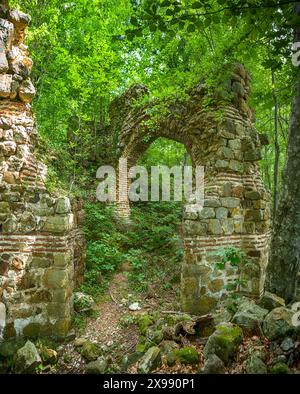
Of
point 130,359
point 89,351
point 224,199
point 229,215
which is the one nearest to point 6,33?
point 224,199

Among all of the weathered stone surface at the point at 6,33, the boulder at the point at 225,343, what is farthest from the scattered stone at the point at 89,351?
the weathered stone surface at the point at 6,33

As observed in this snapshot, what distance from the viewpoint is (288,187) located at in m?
3.45

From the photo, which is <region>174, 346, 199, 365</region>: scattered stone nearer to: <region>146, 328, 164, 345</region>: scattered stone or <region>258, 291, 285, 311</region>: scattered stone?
<region>146, 328, 164, 345</region>: scattered stone

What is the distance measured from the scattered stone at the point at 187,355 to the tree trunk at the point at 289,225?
1.27m

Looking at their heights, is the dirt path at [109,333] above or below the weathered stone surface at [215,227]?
below

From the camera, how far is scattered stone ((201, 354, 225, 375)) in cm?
265

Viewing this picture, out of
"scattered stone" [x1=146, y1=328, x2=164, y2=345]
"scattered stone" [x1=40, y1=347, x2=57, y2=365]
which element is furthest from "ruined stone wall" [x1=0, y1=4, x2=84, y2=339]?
"scattered stone" [x1=146, y1=328, x2=164, y2=345]

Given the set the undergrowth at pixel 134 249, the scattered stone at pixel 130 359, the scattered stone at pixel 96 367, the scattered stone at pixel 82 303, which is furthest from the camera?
the undergrowth at pixel 134 249

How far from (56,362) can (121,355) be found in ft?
2.95

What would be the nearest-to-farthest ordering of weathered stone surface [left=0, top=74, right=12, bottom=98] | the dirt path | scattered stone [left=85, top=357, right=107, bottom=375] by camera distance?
1. scattered stone [left=85, top=357, right=107, bottom=375]
2. the dirt path
3. weathered stone surface [left=0, top=74, right=12, bottom=98]

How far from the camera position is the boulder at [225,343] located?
279cm

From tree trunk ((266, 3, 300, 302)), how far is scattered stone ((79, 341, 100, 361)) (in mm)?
2603

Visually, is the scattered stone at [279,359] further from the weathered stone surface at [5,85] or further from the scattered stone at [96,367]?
the weathered stone surface at [5,85]

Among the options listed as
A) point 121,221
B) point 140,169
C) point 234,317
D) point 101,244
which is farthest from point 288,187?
point 140,169
